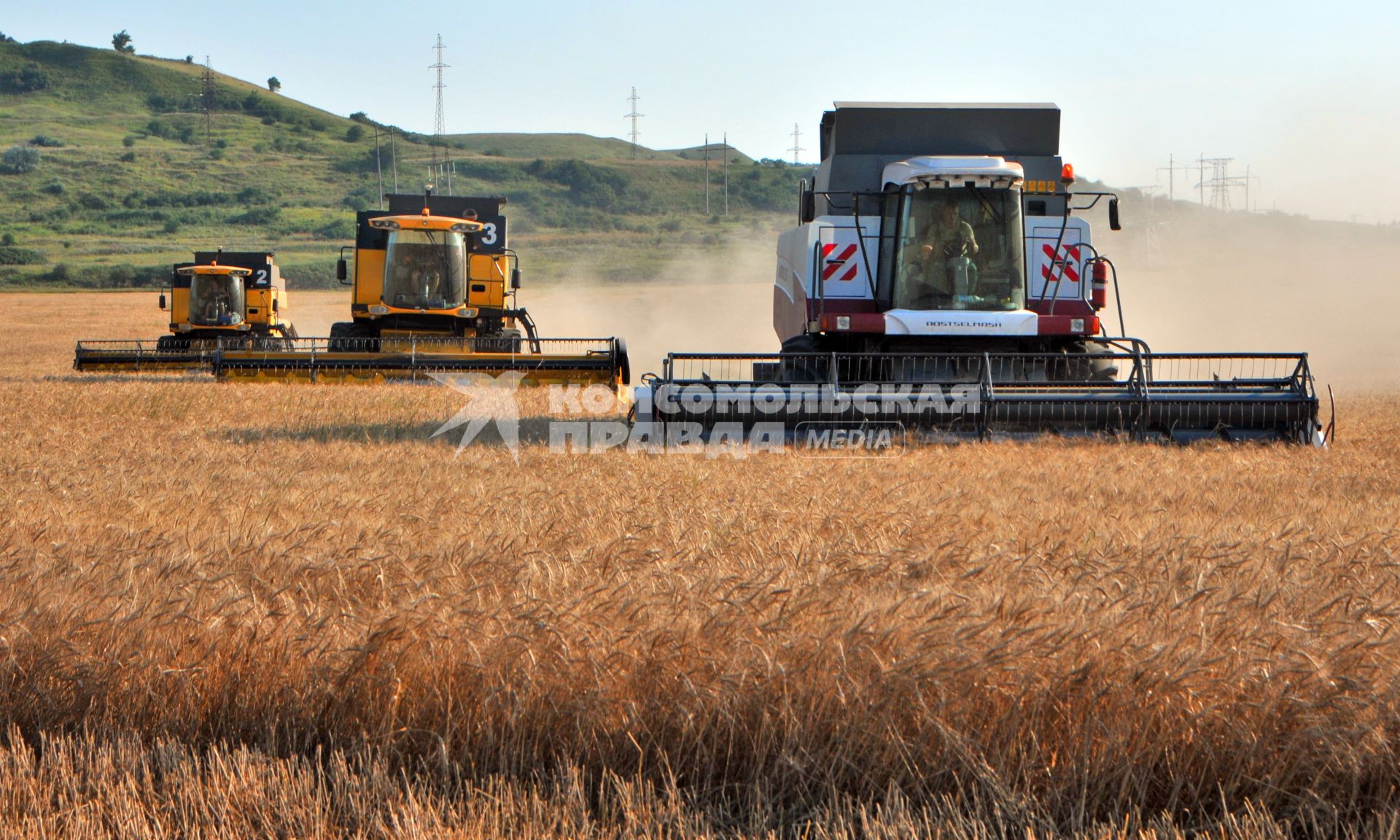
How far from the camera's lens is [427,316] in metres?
19.9

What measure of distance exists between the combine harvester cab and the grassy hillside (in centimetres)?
5618

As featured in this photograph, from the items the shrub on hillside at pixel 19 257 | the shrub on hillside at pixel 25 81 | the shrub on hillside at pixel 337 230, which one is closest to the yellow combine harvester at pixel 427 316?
the shrub on hillside at pixel 19 257

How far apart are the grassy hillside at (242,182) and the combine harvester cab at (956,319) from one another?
184 ft

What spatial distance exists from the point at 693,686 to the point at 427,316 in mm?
17409

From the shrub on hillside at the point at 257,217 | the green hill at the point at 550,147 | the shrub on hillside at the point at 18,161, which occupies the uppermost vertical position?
the green hill at the point at 550,147

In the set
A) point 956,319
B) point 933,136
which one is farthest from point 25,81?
point 956,319

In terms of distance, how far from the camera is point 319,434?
35.1 ft

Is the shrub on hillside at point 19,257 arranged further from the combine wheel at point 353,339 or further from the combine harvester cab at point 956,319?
the combine harvester cab at point 956,319

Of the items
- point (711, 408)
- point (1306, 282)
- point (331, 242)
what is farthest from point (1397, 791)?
point (331, 242)

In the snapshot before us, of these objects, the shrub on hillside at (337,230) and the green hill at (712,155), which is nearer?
the shrub on hillside at (337,230)

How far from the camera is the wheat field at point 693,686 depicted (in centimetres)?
286

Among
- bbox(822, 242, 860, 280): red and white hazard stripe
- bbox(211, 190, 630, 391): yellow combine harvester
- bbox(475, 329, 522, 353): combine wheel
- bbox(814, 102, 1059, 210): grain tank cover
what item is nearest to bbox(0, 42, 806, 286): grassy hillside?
bbox(211, 190, 630, 391): yellow combine harvester

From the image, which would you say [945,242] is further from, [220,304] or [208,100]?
[208,100]

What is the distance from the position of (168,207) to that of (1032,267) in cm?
9298
